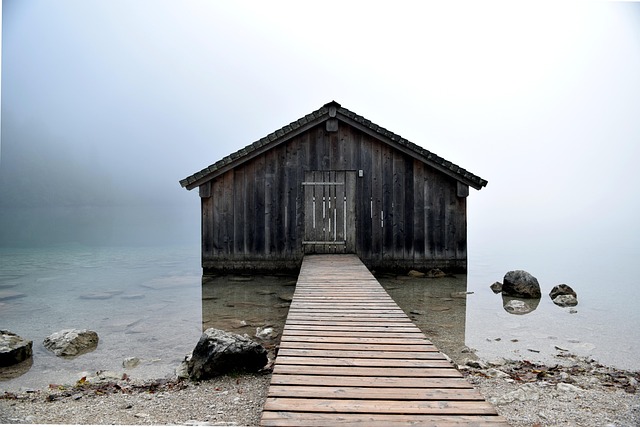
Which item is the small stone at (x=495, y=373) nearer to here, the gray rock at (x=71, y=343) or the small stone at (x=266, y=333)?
the small stone at (x=266, y=333)

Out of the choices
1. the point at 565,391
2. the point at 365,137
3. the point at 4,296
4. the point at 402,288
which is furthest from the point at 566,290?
the point at 4,296

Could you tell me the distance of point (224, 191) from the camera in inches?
497

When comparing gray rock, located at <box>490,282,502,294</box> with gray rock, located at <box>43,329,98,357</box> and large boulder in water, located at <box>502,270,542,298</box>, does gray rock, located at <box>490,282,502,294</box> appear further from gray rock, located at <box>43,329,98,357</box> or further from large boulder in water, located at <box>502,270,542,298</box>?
gray rock, located at <box>43,329,98,357</box>

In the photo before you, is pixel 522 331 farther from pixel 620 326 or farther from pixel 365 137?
pixel 365 137

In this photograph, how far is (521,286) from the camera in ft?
38.7

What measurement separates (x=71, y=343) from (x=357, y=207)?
7726mm

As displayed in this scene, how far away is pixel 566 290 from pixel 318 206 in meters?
6.87

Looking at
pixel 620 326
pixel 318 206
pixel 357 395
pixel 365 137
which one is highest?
pixel 365 137

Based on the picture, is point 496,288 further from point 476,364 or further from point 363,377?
point 363,377

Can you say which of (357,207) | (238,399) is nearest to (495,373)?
(238,399)

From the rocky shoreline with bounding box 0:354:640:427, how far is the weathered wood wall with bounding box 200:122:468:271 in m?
6.73

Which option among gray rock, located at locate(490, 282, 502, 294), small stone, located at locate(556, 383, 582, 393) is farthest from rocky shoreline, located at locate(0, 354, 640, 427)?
gray rock, located at locate(490, 282, 502, 294)

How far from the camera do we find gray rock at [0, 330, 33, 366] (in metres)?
6.35

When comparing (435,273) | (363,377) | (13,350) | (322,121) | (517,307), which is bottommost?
(517,307)
